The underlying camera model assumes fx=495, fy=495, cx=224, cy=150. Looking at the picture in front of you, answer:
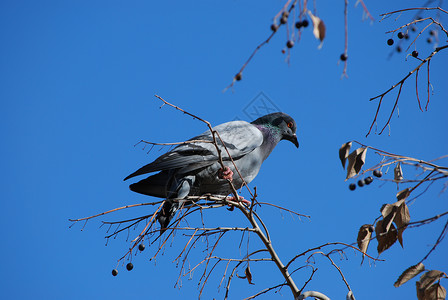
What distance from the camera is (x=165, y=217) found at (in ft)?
18.1

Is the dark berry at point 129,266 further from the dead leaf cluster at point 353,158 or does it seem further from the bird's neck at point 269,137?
the bird's neck at point 269,137

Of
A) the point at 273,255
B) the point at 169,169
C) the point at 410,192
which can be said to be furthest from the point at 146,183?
the point at 410,192

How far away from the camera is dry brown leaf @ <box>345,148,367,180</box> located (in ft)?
11.2

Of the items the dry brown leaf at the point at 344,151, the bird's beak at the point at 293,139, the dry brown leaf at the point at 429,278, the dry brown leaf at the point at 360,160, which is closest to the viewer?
the dry brown leaf at the point at 429,278

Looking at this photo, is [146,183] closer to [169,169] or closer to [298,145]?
[169,169]

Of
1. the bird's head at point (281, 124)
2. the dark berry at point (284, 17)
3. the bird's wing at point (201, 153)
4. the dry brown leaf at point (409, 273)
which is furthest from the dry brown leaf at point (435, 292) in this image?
the bird's head at point (281, 124)

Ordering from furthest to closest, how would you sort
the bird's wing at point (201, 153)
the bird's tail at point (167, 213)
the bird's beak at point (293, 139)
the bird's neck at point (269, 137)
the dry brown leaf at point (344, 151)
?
the bird's beak at point (293, 139) < the bird's neck at point (269, 137) < the bird's wing at point (201, 153) < the bird's tail at point (167, 213) < the dry brown leaf at point (344, 151)

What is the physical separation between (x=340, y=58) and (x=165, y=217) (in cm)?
357

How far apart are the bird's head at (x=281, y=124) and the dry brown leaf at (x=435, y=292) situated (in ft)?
13.8

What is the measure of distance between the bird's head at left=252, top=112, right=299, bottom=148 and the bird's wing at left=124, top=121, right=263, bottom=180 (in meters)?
0.80

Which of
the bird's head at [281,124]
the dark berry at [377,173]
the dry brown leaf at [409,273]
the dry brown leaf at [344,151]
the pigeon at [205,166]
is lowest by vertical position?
the dry brown leaf at [409,273]

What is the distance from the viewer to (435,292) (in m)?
3.01

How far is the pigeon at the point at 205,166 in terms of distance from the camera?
5648 millimetres

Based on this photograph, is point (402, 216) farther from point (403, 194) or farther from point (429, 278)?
point (429, 278)
